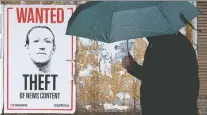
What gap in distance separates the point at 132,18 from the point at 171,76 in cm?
49

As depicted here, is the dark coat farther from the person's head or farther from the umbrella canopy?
the person's head

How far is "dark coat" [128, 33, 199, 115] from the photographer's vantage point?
3.47 meters

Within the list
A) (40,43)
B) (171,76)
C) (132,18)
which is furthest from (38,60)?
(171,76)

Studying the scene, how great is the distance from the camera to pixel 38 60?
792 centimetres

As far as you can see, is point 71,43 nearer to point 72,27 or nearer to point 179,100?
point 72,27

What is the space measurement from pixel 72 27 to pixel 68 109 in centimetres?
420

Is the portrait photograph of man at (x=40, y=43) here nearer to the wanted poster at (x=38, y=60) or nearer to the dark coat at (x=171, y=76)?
the wanted poster at (x=38, y=60)

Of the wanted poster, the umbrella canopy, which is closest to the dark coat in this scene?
the umbrella canopy

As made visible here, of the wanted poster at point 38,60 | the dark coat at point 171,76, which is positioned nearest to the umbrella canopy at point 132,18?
the dark coat at point 171,76

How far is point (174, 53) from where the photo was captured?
3.49 meters

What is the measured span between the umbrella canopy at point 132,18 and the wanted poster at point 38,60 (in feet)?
→ 13.3

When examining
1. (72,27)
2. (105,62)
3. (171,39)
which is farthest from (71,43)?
(171,39)

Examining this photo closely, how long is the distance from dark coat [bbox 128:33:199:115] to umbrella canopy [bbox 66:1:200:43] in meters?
0.11

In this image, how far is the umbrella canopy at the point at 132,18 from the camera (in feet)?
11.6
